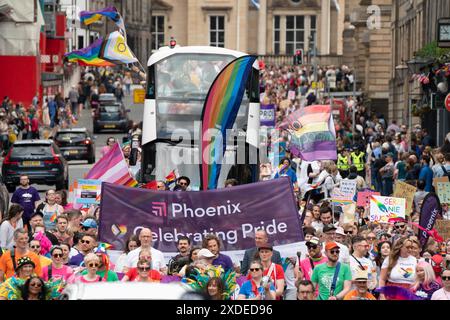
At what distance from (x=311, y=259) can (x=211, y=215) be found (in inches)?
56.5

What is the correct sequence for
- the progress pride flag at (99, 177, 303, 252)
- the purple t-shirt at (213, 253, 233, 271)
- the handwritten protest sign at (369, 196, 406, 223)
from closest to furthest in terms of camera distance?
the purple t-shirt at (213, 253, 233, 271)
the progress pride flag at (99, 177, 303, 252)
the handwritten protest sign at (369, 196, 406, 223)

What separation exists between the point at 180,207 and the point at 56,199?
5956 millimetres

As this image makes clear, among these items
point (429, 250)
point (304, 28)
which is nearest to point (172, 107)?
point (429, 250)

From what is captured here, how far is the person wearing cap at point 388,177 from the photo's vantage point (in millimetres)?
31766

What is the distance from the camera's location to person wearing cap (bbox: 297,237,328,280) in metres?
15.0

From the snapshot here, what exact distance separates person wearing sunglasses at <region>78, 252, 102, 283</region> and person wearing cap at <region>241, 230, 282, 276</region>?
65.4 inches

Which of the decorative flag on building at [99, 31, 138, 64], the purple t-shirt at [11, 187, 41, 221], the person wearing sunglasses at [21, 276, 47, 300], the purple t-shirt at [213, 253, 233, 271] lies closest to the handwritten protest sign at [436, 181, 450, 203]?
the purple t-shirt at [11, 187, 41, 221]

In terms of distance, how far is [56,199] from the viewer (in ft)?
71.9

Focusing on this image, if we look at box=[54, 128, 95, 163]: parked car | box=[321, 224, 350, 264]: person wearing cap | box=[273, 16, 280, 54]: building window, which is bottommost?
box=[54, 128, 95, 163]: parked car

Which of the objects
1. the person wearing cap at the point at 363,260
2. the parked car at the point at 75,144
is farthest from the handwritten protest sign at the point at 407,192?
the parked car at the point at 75,144

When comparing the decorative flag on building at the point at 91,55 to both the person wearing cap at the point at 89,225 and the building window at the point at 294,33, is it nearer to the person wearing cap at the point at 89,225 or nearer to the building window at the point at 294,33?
the person wearing cap at the point at 89,225

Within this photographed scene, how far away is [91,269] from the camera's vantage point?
1399cm

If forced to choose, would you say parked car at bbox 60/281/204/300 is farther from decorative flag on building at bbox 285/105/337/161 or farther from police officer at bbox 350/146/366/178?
police officer at bbox 350/146/366/178

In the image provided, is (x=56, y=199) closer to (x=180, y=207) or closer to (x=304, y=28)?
(x=180, y=207)
